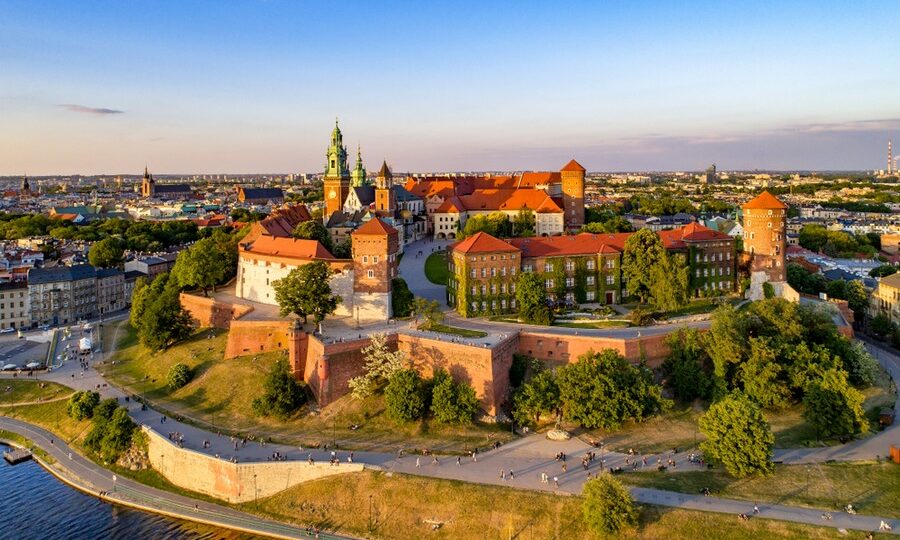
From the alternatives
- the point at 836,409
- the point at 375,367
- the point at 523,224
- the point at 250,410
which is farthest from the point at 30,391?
the point at 836,409

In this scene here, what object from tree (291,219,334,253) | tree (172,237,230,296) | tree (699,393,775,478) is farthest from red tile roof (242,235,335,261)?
tree (699,393,775,478)

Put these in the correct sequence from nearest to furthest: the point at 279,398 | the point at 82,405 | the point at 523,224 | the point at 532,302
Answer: the point at 279,398 → the point at 82,405 → the point at 532,302 → the point at 523,224

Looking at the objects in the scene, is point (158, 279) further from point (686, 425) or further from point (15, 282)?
point (686, 425)

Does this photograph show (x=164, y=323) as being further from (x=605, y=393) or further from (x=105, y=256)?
(x=105, y=256)

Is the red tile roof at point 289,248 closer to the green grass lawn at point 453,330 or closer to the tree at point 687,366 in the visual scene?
the green grass lawn at point 453,330

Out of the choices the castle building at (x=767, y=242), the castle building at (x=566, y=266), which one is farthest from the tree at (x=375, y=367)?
the castle building at (x=767, y=242)

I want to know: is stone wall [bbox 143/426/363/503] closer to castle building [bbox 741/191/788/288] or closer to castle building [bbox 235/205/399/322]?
castle building [bbox 235/205/399/322]

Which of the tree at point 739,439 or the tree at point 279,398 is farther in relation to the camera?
the tree at point 279,398
